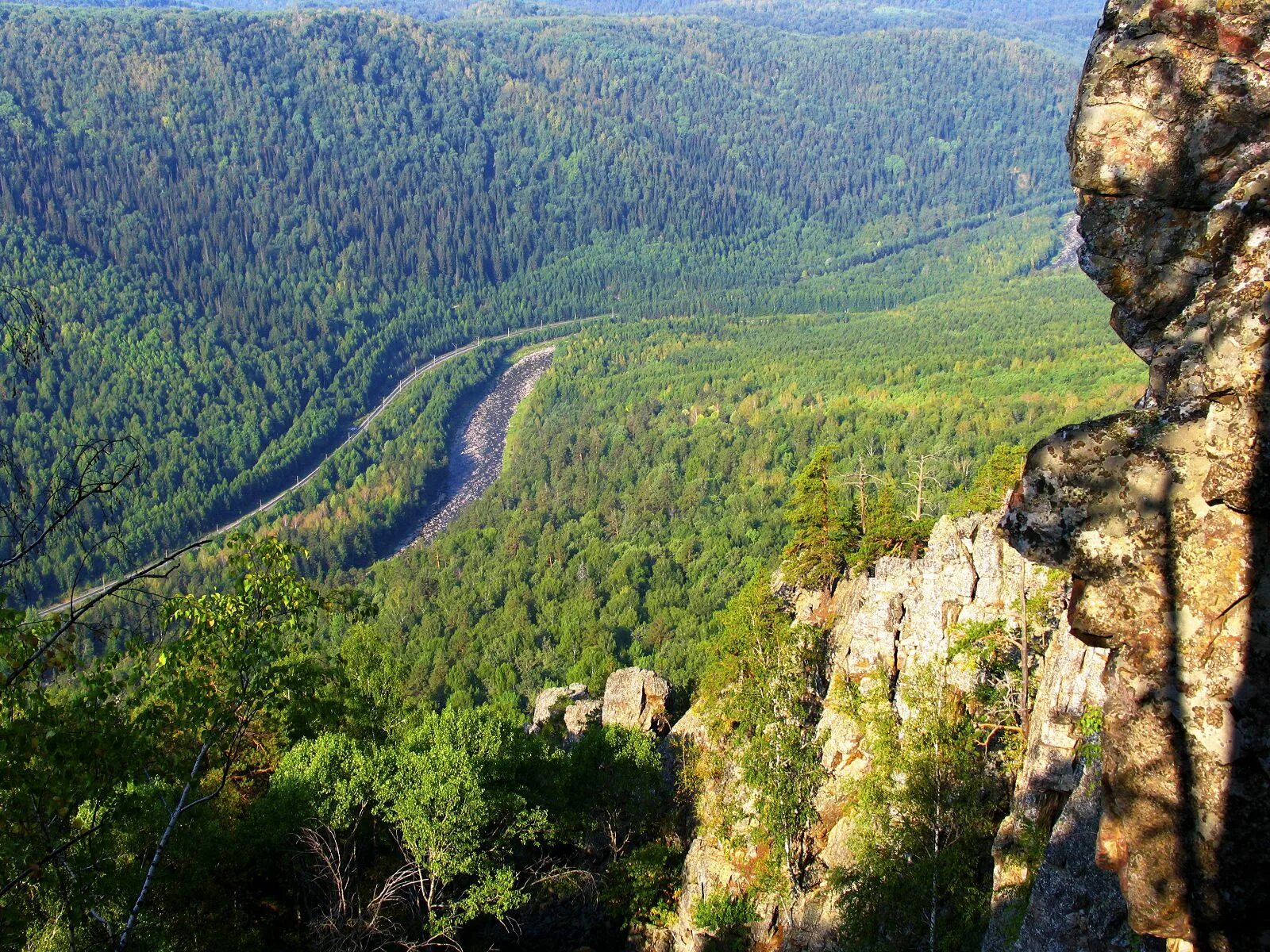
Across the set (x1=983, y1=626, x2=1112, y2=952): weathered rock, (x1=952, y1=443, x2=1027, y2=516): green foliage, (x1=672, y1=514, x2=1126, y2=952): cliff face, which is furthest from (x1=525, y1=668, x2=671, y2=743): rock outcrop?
(x1=983, y1=626, x2=1112, y2=952): weathered rock

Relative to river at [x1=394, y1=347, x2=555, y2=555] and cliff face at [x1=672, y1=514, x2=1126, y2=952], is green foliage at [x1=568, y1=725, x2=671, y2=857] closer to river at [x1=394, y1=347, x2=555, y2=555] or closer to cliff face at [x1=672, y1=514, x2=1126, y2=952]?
cliff face at [x1=672, y1=514, x2=1126, y2=952]

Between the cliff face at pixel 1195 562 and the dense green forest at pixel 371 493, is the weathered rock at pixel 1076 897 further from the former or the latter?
the dense green forest at pixel 371 493

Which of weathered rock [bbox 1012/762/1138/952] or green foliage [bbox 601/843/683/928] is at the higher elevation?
weathered rock [bbox 1012/762/1138/952]

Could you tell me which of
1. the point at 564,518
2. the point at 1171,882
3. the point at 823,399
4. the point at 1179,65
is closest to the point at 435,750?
the point at 1171,882

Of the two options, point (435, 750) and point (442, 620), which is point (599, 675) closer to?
point (442, 620)

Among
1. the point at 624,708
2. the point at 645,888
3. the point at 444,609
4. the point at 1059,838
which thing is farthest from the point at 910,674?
the point at 444,609

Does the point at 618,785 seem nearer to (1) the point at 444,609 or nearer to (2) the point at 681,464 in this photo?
(1) the point at 444,609

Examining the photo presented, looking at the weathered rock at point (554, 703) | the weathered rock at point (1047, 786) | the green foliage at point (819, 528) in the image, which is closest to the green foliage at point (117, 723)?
the weathered rock at point (1047, 786)
